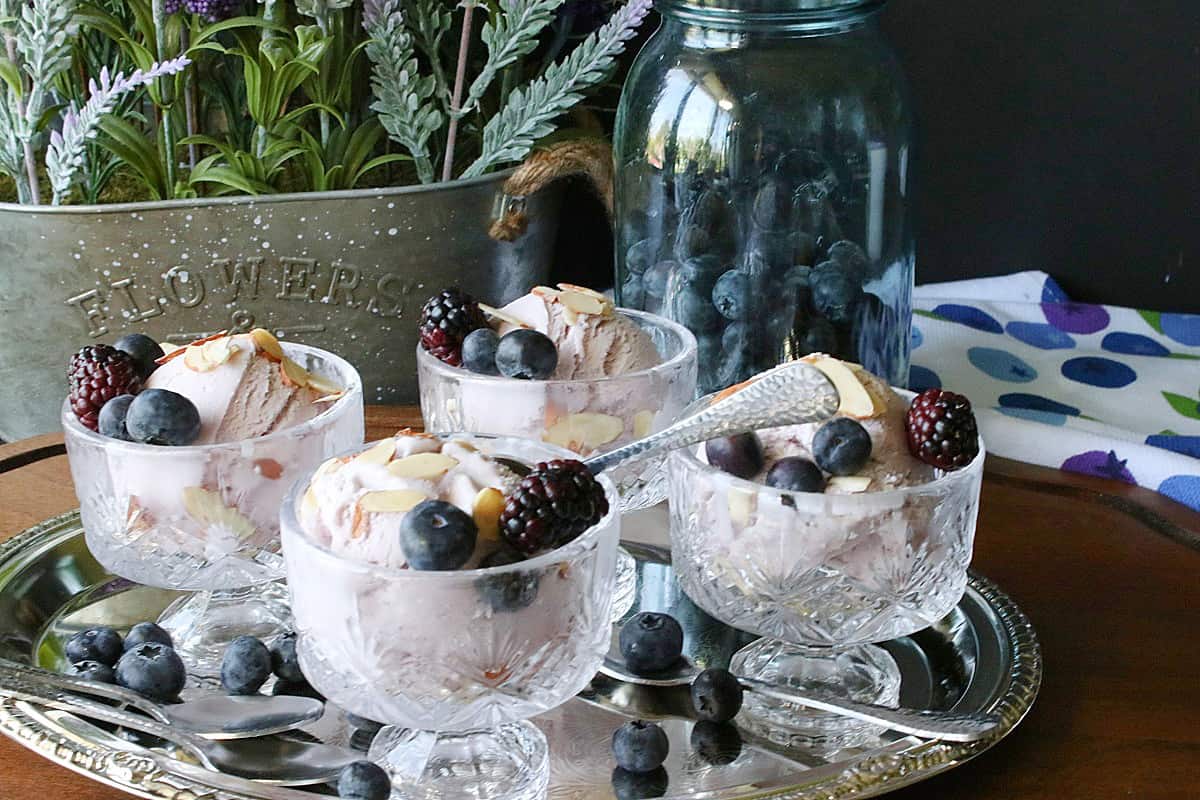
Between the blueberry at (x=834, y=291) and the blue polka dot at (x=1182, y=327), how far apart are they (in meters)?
0.62

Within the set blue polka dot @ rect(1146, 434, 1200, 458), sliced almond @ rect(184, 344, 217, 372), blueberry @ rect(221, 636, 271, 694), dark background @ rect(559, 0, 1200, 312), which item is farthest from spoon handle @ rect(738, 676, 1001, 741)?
dark background @ rect(559, 0, 1200, 312)

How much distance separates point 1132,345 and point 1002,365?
0.20m

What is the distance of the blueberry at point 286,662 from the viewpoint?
94cm

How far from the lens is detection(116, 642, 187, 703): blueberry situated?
2.96 feet

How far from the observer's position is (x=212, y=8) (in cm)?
131

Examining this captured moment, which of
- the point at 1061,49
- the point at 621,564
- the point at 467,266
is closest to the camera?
the point at 621,564

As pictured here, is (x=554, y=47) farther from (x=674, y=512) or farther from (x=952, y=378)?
(x=674, y=512)

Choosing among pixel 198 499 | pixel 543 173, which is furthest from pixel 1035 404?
pixel 198 499

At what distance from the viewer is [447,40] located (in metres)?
1.52

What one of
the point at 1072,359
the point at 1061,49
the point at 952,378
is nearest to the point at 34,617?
the point at 952,378

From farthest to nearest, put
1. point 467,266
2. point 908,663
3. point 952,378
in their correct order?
point 952,378, point 467,266, point 908,663

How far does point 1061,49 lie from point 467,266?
783mm

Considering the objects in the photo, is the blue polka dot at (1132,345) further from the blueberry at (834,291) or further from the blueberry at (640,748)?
the blueberry at (640,748)

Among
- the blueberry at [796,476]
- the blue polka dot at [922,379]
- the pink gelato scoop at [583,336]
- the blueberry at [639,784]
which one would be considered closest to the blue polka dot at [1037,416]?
the blue polka dot at [922,379]
